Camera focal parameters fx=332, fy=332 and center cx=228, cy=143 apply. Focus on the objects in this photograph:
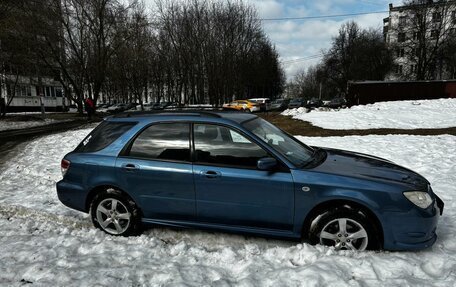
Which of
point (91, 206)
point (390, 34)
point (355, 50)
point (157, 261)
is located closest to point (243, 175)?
point (157, 261)

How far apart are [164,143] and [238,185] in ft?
3.58

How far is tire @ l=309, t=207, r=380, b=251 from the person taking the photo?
3.41m

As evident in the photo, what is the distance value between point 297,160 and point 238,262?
1.31 meters

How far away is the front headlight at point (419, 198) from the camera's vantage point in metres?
3.33

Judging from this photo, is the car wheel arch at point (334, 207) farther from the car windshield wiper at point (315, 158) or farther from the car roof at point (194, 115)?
the car roof at point (194, 115)

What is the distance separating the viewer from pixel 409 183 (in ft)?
11.4

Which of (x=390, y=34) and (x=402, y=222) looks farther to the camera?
(x=390, y=34)

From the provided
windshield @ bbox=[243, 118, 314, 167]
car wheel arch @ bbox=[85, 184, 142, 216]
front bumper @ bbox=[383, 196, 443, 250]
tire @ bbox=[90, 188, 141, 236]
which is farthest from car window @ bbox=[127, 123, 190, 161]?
front bumper @ bbox=[383, 196, 443, 250]

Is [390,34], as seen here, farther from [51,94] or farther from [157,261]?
[157,261]

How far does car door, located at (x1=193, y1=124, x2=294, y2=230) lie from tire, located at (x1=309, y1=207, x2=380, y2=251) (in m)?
0.32

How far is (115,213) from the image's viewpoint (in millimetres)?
4195

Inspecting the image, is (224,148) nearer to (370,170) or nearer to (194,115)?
(194,115)

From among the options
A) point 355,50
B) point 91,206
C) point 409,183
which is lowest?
point 91,206

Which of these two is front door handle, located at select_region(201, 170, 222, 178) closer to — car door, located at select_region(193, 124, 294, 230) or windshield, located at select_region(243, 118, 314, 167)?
car door, located at select_region(193, 124, 294, 230)
